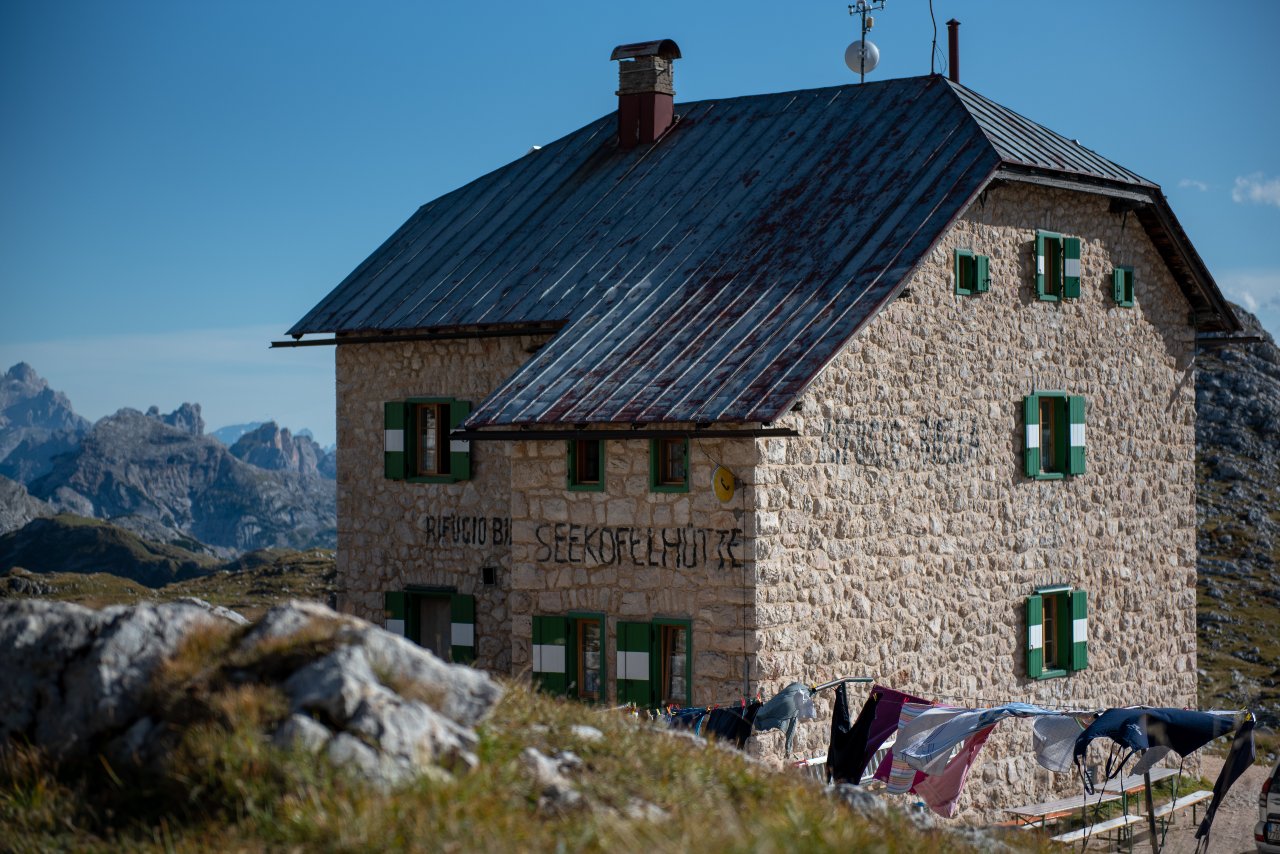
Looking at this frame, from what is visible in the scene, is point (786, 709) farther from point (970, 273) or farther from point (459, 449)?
point (459, 449)

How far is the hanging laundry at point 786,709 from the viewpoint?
15.0 metres

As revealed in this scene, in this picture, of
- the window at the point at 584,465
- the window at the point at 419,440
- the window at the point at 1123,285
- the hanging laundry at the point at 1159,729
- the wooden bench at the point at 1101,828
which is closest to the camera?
the hanging laundry at the point at 1159,729

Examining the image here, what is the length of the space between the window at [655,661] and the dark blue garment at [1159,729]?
4.44 m

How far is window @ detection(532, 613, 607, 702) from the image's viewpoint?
17484mm

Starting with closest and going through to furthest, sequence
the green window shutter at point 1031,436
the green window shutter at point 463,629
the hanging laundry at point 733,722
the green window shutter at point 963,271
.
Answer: the hanging laundry at point 733,722
the green window shutter at point 963,271
the green window shutter at point 1031,436
the green window shutter at point 463,629

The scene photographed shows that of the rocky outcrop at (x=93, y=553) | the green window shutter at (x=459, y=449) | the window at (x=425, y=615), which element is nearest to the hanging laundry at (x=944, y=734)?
the window at (x=425, y=615)

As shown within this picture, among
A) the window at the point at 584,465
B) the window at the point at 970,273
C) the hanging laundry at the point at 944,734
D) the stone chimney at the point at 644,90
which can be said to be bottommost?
the hanging laundry at the point at 944,734

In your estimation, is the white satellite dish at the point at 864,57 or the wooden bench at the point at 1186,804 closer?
the wooden bench at the point at 1186,804

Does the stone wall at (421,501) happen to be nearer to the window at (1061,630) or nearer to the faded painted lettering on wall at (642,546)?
the faded painted lettering on wall at (642,546)

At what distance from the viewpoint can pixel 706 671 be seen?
16.3 metres

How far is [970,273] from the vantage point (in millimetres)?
18766

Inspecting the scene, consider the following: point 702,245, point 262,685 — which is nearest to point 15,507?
point 702,245

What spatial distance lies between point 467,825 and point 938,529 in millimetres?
11478

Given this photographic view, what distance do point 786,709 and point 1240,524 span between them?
39255 mm
